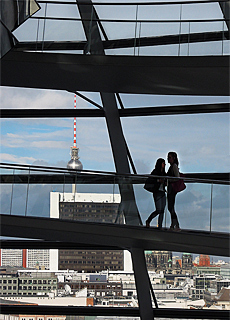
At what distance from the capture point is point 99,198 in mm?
9055

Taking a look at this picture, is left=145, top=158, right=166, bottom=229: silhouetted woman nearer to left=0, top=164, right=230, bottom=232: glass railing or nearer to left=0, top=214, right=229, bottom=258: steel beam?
left=0, top=164, right=230, bottom=232: glass railing

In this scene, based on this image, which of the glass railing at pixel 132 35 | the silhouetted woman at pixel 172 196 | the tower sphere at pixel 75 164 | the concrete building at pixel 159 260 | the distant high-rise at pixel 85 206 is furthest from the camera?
the tower sphere at pixel 75 164

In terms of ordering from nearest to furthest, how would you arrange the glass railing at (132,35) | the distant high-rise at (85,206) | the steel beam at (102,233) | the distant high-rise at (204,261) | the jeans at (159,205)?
the steel beam at (102,233) < the jeans at (159,205) < the distant high-rise at (85,206) < the glass railing at (132,35) < the distant high-rise at (204,261)

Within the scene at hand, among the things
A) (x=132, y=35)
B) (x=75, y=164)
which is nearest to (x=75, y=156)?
(x=75, y=164)

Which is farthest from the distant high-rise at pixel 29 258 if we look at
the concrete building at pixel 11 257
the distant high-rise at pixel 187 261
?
the distant high-rise at pixel 187 261

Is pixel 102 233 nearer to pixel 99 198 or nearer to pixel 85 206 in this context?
pixel 85 206

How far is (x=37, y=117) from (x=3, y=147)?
158cm

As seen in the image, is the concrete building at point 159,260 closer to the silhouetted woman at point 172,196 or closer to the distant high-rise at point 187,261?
the distant high-rise at point 187,261

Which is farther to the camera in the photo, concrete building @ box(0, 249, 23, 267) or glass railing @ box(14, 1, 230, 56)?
concrete building @ box(0, 249, 23, 267)

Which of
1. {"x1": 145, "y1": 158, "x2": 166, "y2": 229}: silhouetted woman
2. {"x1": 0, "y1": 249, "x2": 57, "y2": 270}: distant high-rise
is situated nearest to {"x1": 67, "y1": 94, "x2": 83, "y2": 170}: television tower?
{"x1": 0, "y1": 249, "x2": 57, "y2": 270}: distant high-rise

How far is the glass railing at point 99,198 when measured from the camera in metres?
8.22

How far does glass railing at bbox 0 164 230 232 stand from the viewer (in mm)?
8219

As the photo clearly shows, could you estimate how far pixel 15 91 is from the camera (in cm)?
1275

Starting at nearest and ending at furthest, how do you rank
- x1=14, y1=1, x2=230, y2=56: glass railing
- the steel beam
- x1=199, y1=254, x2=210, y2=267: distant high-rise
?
the steel beam
x1=14, y1=1, x2=230, y2=56: glass railing
x1=199, y1=254, x2=210, y2=267: distant high-rise
